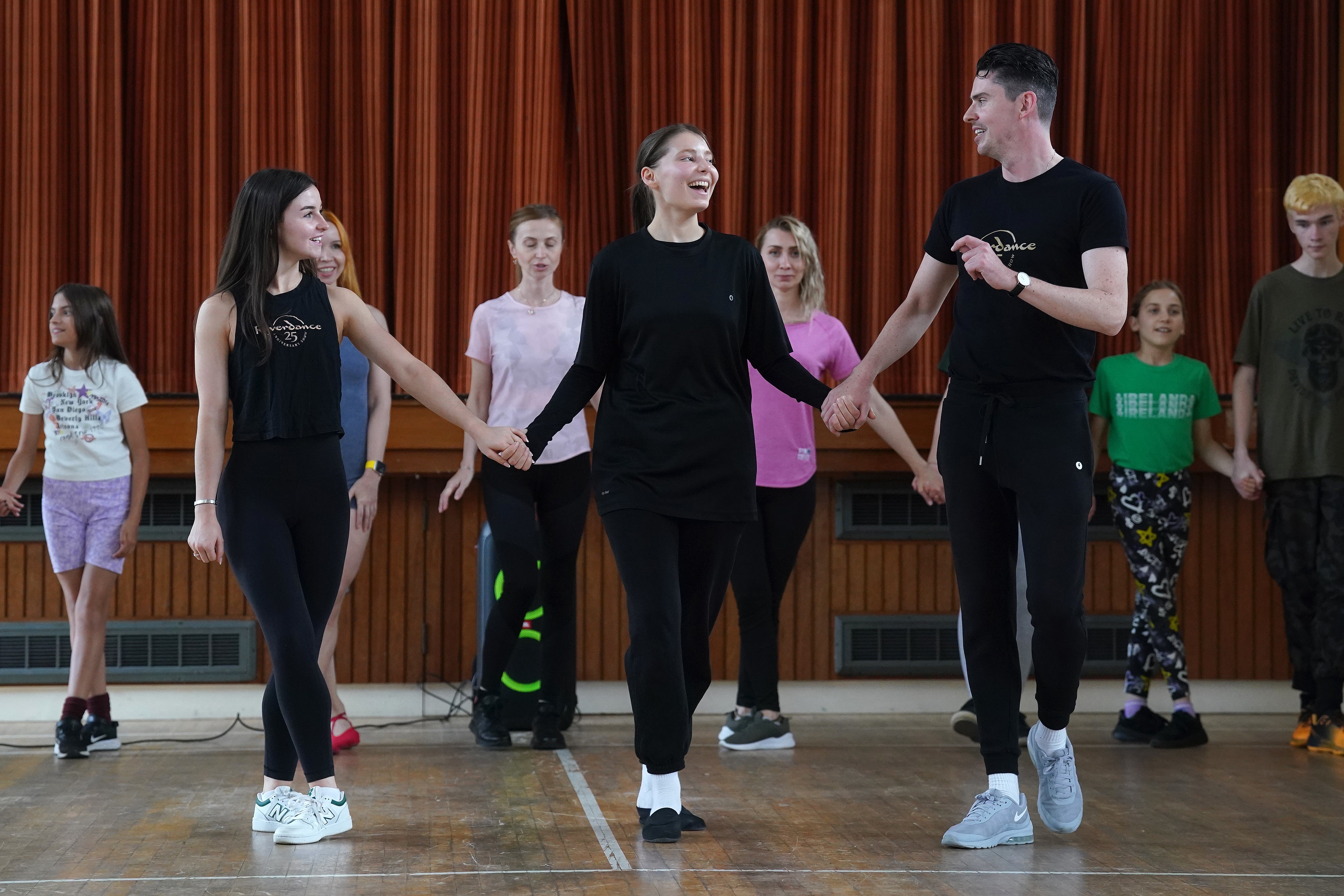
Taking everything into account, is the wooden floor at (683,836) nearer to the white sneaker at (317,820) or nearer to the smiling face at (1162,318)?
the white sneaker at (317,820)

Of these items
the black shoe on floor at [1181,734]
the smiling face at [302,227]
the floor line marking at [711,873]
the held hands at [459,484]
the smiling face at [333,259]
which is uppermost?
the smiling face at [333,259]

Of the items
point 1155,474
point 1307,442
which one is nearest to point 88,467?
point 1155,474

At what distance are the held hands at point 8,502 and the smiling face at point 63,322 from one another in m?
0.53

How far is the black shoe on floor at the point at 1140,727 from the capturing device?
4.48 meters

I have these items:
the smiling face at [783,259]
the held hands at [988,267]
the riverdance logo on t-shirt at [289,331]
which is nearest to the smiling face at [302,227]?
Answer: the riverdance logo on t-shirt at [289,331]

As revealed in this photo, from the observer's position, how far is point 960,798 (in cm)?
349

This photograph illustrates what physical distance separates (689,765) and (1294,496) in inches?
86.4

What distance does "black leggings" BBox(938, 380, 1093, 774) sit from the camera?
286cm

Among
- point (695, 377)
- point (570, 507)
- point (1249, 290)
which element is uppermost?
point (1249, 290)

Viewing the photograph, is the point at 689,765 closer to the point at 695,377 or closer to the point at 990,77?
the point at 695,377

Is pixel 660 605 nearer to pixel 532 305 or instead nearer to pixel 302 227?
pixel 302 227

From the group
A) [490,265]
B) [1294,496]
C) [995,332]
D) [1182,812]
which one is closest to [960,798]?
[1182,812]

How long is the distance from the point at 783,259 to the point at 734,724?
152 cm

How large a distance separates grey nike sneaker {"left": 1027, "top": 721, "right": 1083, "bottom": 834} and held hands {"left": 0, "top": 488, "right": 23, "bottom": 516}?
330 cm
